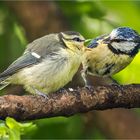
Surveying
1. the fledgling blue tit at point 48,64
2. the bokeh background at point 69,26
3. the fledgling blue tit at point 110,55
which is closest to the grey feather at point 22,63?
the fledgling blue tit at point 48,64

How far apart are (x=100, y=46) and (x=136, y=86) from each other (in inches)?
20.6

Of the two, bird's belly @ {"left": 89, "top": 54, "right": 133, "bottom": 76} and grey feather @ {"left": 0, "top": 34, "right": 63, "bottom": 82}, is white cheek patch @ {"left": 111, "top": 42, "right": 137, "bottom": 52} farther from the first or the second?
grey feather @ {"left": 0, "top": 34, "right": 63, "bottom": 82}

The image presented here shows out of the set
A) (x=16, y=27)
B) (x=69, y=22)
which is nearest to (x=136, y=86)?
(x=69, y=22)

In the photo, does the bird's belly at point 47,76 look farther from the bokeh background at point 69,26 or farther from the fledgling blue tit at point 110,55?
the bokeh background at point 69,26

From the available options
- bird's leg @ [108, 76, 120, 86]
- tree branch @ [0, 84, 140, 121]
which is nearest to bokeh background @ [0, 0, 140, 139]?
bird's leg @ [108, 76, 120, 86]

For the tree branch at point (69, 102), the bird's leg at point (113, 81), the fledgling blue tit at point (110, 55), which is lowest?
the bird's leg at point (113, 81)

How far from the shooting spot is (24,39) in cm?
357

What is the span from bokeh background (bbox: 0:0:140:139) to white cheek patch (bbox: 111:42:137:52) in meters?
0.32

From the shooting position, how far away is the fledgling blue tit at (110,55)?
2.88m

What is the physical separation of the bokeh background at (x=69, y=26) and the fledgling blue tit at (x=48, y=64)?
1.96ft

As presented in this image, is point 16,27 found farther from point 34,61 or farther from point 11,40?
point 34,61

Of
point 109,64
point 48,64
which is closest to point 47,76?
point 48,64

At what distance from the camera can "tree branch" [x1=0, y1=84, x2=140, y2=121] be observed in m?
2.10

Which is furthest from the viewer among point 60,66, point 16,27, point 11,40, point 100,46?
point 16,27
